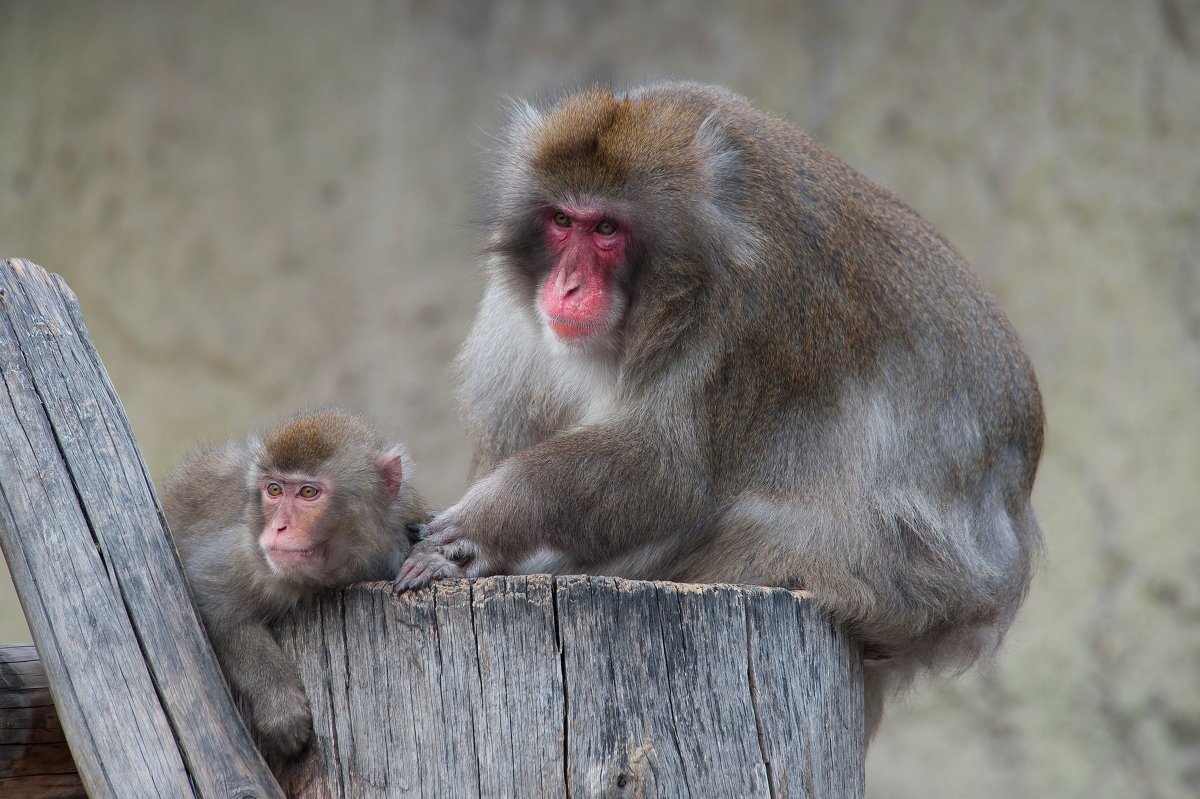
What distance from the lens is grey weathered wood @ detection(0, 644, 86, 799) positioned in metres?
3.27

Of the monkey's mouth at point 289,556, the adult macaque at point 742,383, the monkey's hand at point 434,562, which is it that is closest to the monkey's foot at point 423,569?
the monkey's hand at point 434,562

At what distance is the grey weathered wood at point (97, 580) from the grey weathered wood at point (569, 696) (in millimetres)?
338

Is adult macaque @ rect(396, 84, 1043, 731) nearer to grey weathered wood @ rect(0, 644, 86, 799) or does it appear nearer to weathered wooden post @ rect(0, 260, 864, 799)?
weathered wooden post @ rect(0, 260, 864, 799)

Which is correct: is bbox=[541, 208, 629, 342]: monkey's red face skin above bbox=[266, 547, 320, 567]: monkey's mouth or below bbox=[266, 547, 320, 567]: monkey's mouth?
above

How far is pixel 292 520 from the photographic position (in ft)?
11.8

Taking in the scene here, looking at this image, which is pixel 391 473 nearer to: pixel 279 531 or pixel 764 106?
pixel 279 531

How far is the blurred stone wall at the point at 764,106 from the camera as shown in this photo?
7.24 m

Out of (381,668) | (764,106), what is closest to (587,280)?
(381,668)

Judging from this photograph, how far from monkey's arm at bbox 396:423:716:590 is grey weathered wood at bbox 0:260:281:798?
0.89 m

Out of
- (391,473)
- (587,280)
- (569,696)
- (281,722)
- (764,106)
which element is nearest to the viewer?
(569,696)

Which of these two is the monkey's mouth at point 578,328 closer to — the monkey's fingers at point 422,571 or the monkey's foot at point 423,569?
the monkey's foot at point 423,569

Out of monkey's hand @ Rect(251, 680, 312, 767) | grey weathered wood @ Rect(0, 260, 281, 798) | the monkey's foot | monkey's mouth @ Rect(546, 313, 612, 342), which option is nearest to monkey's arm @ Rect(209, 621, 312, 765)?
monkey's hand @ Rect(251, 680, 312, 767)

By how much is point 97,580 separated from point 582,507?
1.46 meters

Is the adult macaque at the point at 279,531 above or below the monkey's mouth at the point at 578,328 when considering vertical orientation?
below
